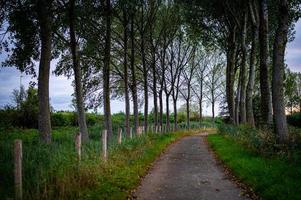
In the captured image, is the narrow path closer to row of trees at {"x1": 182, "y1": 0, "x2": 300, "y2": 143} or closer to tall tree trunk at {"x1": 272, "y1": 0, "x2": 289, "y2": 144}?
tall tree trunk at {"x1": 272, "y1": 0, "x2": 289, "y2": 144}

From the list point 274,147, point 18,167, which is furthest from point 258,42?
point 18,167

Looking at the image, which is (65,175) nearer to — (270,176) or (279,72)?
(270,176)

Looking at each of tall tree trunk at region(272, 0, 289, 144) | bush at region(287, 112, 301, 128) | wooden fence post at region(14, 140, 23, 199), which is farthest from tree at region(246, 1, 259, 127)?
bush at region(287, 112, 301, 128)

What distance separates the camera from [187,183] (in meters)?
13.2

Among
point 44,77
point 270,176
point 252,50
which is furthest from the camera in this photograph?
point 252,50

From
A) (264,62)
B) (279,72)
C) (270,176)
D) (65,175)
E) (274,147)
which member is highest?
(264,62)

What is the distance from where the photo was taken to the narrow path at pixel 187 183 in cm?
1143

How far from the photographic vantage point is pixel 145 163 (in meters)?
17.7

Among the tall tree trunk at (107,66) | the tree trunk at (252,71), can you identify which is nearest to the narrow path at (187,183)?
the tall tree trunk at (107,66)

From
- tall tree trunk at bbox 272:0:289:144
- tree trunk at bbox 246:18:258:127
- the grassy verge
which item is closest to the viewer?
the grassy verge

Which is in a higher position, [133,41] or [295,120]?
[133,41]

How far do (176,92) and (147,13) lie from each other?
65.4ft

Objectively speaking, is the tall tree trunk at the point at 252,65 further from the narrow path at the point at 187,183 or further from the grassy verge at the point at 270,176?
the grassy verge at the point at 270,176

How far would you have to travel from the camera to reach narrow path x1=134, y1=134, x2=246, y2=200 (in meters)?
11.4
